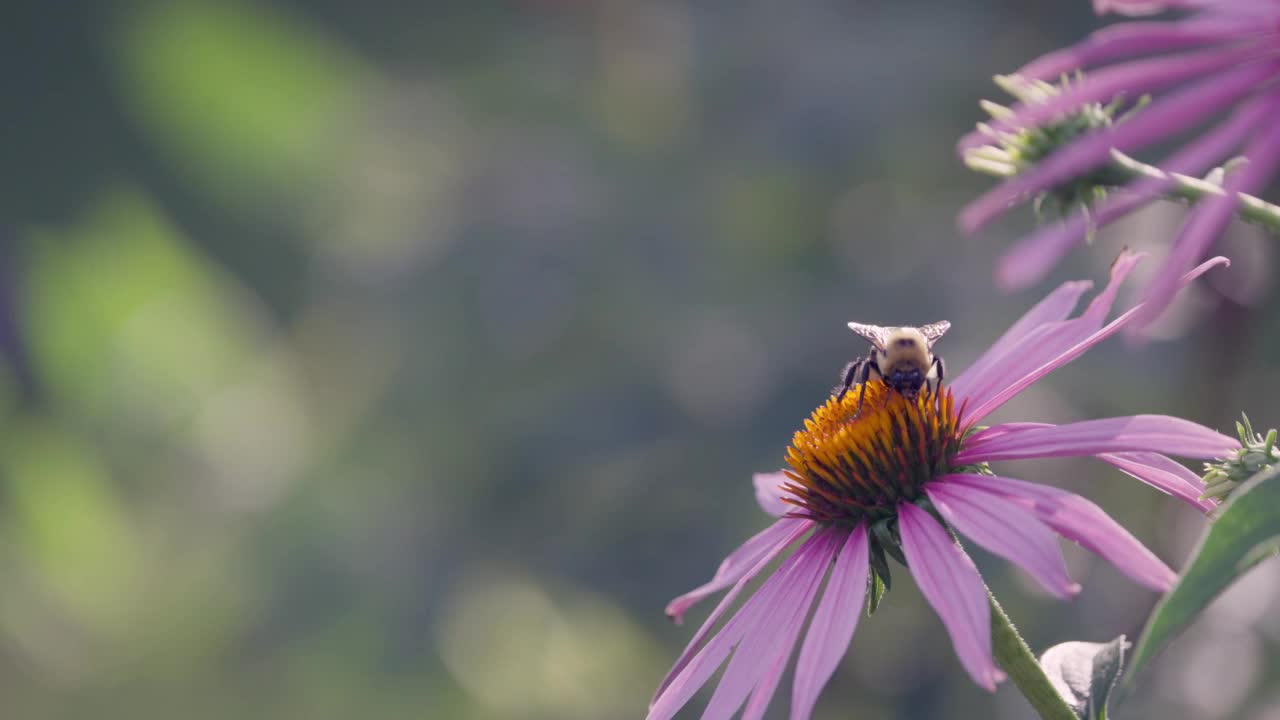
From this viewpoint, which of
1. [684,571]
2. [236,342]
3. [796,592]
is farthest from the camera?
[236,342]

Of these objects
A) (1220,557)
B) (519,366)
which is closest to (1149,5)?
(1220,557)

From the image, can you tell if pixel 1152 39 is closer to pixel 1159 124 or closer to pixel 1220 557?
pixel 1159 124

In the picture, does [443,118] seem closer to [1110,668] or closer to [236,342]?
[236,342]

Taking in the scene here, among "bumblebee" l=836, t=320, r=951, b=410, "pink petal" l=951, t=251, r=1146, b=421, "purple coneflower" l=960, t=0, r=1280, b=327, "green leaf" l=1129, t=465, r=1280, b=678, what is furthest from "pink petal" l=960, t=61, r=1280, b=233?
"bumblebee" l=836, t=320, r=951, b=410

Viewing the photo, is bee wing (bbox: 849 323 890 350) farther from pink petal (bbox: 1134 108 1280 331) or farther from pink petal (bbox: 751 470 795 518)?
pink petal (bbox: 1134 108 1280 331)

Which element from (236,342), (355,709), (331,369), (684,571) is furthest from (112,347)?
(684,571)
